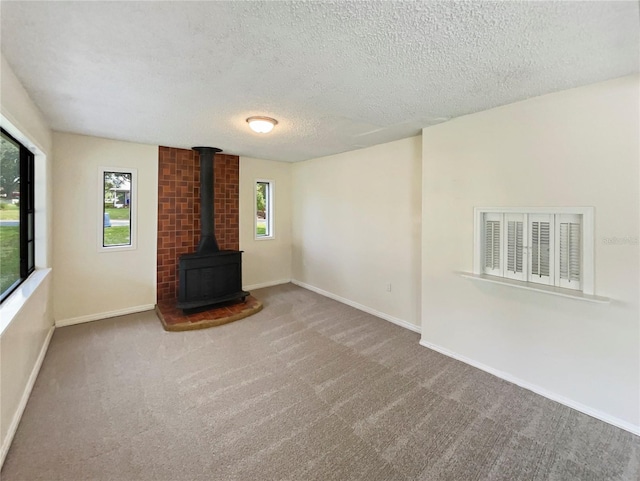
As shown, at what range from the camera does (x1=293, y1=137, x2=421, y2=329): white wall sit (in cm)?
369

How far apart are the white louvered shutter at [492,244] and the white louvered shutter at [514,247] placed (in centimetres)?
6

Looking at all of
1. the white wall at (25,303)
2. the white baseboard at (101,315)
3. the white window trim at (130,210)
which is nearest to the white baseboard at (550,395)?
the white wall at (25,303)

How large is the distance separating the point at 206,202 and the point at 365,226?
96.7 inches

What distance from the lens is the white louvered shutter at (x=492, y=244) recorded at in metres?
2.67

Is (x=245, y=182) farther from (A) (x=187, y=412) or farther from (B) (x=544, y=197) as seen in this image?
(B) (x=544, y=197)

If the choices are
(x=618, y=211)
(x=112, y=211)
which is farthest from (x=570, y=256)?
(x=112, y=211)

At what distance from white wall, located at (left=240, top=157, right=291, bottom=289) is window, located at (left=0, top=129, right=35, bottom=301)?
2733 millimetres

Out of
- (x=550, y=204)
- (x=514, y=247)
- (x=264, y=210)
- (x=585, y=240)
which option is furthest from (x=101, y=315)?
(x=585, y=240)

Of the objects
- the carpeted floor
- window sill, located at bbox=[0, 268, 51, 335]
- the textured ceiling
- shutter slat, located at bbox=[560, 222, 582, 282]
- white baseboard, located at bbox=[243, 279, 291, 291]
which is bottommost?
the carpeted floor

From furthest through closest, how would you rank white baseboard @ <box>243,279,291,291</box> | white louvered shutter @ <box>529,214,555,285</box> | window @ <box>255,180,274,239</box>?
window @ <box>255,180,274,239</box>
white baseboard @ <box>243,279,291,291</box>
white louvered shutter @ <box>529,214,555,285</box>

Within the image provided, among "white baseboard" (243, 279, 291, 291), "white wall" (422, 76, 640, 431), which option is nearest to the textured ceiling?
"white wall" (422, 76, 640, 431)

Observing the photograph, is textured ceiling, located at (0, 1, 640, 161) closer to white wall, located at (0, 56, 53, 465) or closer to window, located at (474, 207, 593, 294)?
white wall, located at (0, 56, 53, 465)

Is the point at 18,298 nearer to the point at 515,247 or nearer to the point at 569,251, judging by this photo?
the point at 515,247

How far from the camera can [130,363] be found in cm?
278
